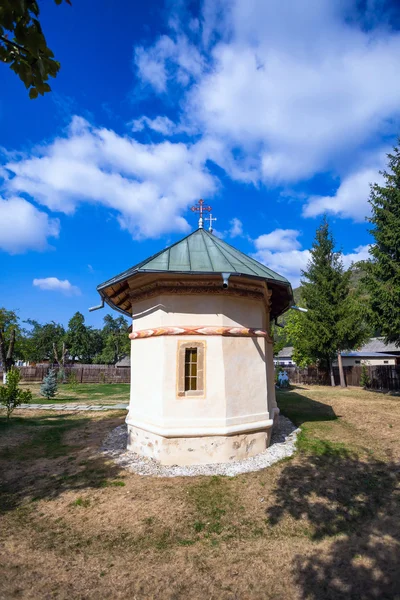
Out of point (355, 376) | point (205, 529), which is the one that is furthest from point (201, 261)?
point (355, 376)

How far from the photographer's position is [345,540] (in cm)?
461

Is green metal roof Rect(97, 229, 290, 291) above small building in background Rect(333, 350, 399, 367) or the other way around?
above

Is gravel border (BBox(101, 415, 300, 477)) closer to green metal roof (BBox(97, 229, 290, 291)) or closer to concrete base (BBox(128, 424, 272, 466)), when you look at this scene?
concrete base (BBox(128, 424, 272, 466))

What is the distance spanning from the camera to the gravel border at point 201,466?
6922 mm

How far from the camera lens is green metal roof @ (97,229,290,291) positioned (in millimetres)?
7434

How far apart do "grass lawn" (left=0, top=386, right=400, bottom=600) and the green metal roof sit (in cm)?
405

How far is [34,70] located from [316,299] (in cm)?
2405

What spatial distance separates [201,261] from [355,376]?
2222cm

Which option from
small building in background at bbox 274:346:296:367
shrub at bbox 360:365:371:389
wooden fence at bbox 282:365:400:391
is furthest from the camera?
small building in background at bbox 274:346:296:367

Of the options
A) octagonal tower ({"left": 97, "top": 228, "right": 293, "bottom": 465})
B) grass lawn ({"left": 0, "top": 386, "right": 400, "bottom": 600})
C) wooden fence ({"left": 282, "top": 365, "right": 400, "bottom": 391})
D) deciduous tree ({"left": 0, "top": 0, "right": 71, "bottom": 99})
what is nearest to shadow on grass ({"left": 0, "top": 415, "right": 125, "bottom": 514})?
grass lawn ({"left": 0, "top": 386, "right": 400, "bottom": 600})

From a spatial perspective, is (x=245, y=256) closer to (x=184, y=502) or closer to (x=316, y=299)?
(x=184, y=502)

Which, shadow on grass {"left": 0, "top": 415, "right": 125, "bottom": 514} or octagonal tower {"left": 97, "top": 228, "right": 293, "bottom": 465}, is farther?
octagonal tower {"left": 97, "top": 228, "right": 293, "bottom": 465}

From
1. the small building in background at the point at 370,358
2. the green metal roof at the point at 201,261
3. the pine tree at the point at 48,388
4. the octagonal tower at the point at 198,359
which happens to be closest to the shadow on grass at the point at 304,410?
the octagonal tower at the point at 198,359

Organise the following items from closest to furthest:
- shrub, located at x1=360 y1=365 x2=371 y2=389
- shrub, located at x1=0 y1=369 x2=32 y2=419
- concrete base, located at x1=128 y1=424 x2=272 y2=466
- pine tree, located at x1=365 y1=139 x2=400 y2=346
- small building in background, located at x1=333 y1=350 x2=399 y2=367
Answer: concrete base, located at x1=128 y1=424 x2=272 y2=466, shrub, located at x1=0 y1=369 x2=32 y2=419, pine tree, located at x1=365 y1=139 x2=400 y2=346, shrub, located at x1=360 y1=365 x2=371 y2=389, small building in background, located at x1=333 y1=350 x2=399 y2=367
